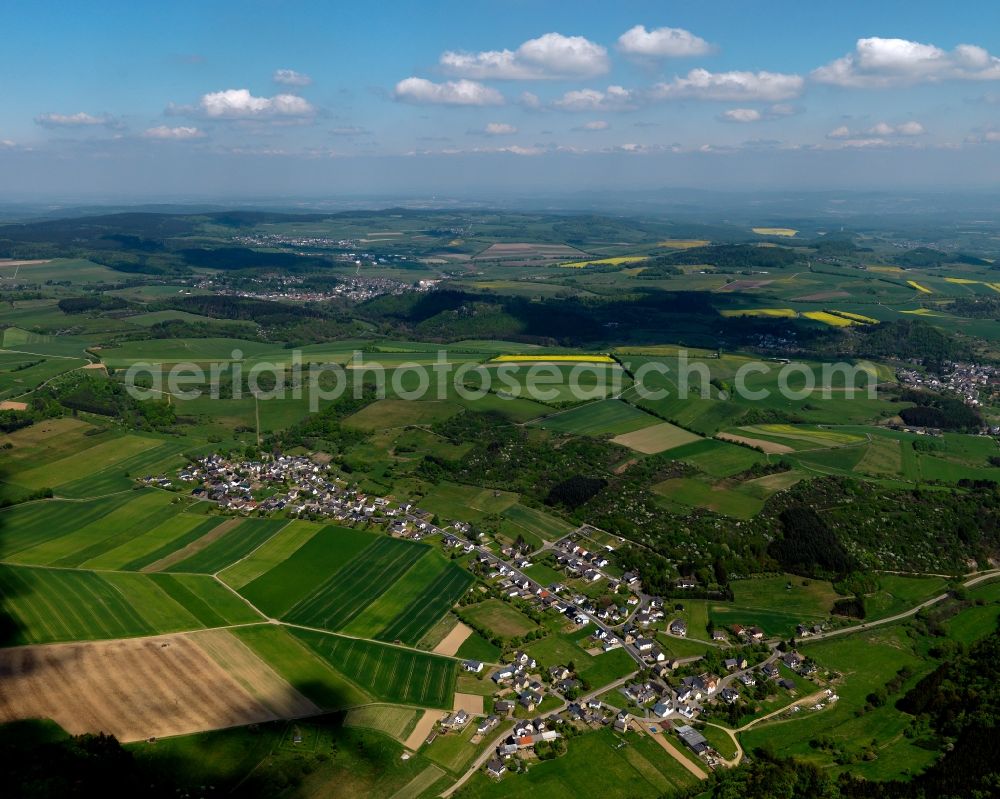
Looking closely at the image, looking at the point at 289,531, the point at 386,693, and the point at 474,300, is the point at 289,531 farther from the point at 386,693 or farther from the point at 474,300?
the point at 474,300

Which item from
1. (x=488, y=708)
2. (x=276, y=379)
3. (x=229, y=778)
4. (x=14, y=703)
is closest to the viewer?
(x=229, y=778)

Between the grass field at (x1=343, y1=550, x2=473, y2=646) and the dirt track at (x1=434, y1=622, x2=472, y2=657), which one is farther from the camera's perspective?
the grass field at (x1=343, y1=550, x2=473, y2=646)

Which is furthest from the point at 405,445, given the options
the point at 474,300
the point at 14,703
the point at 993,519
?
the point at 474,300

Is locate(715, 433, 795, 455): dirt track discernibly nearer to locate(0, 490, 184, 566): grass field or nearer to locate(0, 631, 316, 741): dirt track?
locate(0, 490, 184, 566): grass field

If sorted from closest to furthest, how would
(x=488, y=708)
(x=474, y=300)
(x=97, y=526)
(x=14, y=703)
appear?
(x=14, y=703)
(x=488, y=708)
(x=97, y=526)
(x=474, y=300)

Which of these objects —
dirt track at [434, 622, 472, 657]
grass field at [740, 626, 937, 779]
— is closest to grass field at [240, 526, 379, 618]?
dirt track at [434, 622, 472, 657]

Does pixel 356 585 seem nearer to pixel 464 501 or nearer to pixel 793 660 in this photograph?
pixel 464 501

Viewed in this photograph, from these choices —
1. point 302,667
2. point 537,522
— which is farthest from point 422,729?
point 537,522
